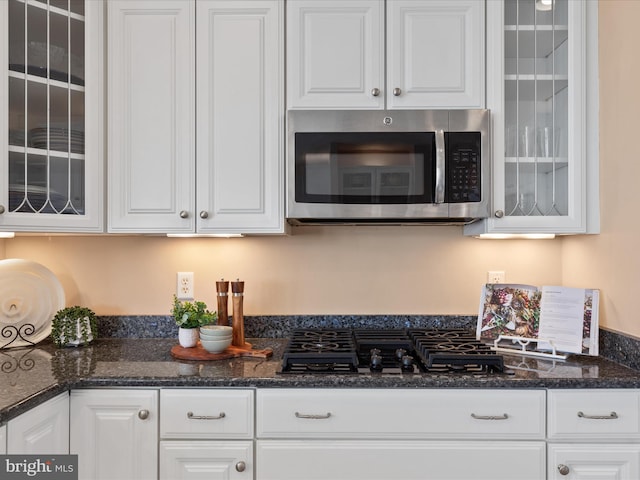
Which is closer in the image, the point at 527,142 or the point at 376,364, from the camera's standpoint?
the point at 376,364

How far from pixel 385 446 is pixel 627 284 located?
1028 mm

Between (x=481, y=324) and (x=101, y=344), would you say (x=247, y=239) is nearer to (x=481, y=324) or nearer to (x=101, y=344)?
(x=101, y=344)

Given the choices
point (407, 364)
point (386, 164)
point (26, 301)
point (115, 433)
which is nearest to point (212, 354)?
point (115, 433)

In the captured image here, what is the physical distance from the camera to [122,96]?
1.82 meters

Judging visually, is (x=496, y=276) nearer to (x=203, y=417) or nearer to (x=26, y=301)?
(x=203, y=417)

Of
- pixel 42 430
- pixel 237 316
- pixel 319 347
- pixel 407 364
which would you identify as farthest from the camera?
pixel 237 316

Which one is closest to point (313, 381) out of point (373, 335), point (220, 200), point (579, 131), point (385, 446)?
point (385, 446)

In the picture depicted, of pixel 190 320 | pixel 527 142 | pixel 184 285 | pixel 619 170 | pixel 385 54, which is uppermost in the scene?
pixel 385 54

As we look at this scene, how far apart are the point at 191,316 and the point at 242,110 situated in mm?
835

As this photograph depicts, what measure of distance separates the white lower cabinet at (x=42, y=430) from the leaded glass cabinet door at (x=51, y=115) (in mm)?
649

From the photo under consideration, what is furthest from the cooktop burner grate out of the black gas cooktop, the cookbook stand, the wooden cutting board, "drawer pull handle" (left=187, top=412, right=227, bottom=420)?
the cookbook stand

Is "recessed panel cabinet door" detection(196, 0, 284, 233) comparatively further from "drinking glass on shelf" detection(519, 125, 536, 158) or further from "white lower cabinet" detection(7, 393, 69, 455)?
"drinking glass on shelf" detection(519, 125, 536, 158)

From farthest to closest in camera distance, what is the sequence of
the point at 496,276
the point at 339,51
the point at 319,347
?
the point at 496,276
the point at 339,51
the point at 319,347

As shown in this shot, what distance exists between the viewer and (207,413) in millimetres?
1512
